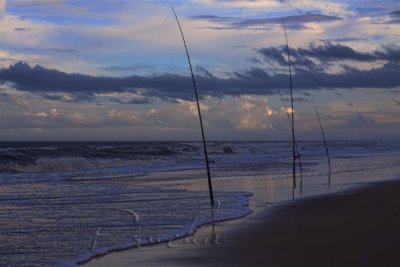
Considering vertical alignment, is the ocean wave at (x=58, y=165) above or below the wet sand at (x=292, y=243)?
below

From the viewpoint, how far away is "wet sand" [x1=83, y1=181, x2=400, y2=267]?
22.5ft

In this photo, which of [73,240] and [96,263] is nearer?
[96,263]

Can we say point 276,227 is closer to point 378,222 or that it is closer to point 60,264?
point 378,222

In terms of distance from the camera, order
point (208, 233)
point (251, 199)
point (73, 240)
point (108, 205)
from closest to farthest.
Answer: point (73, 240), point (208, 233), point (108, 205), point (251, 199)

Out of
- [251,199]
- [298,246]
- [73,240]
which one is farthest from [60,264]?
[251,199]

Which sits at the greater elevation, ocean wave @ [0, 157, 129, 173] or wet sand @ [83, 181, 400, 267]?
wet sand @ [83, 181, 400, 267]

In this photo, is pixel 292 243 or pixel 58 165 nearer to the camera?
pixel 292 243

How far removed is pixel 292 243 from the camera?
793 cm

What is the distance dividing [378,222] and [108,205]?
19.3 ft

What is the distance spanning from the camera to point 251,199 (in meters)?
14.2

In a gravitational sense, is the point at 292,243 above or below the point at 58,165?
above

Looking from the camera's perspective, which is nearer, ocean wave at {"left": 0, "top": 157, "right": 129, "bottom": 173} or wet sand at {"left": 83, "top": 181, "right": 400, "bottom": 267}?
wet sand at {"left": 83, "top": 181, "right": 400, "bottom": 267}

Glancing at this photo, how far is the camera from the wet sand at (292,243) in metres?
6.86

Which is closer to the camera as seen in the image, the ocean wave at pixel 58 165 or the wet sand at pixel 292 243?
the wet sand at pixel 292 243
